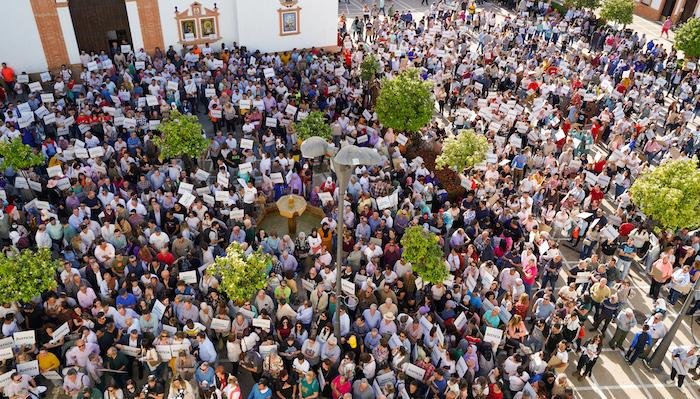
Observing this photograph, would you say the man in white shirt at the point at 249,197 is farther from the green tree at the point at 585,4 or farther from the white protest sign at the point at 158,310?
the green tree at the point at 585,4

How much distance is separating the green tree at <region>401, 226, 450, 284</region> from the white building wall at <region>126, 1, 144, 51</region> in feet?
61.0

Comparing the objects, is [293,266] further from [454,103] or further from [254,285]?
[454,103]

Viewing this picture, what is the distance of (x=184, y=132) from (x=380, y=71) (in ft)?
35.4


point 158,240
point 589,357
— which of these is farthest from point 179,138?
point 589,357

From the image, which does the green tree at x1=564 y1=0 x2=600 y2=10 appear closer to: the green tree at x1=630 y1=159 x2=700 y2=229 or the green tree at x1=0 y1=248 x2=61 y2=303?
the green tree at x1=630 y1=159 x2=700 y2=229

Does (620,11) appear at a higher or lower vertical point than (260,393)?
higher

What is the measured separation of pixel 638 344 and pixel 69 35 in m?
24.0

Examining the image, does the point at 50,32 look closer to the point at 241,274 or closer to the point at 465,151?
the point at 241,274

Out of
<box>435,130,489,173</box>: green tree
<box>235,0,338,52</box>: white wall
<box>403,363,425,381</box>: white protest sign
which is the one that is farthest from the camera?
<box>235,0,338,52</box>: white wall

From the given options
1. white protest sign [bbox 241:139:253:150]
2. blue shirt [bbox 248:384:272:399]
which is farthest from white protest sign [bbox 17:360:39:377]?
white protest sign [bbox 241:139:253:150]

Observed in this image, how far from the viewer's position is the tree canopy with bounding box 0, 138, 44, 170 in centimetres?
1486

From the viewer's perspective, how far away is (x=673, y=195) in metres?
14.5

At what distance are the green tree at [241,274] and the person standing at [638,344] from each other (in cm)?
834

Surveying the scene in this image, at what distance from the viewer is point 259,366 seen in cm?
1084
